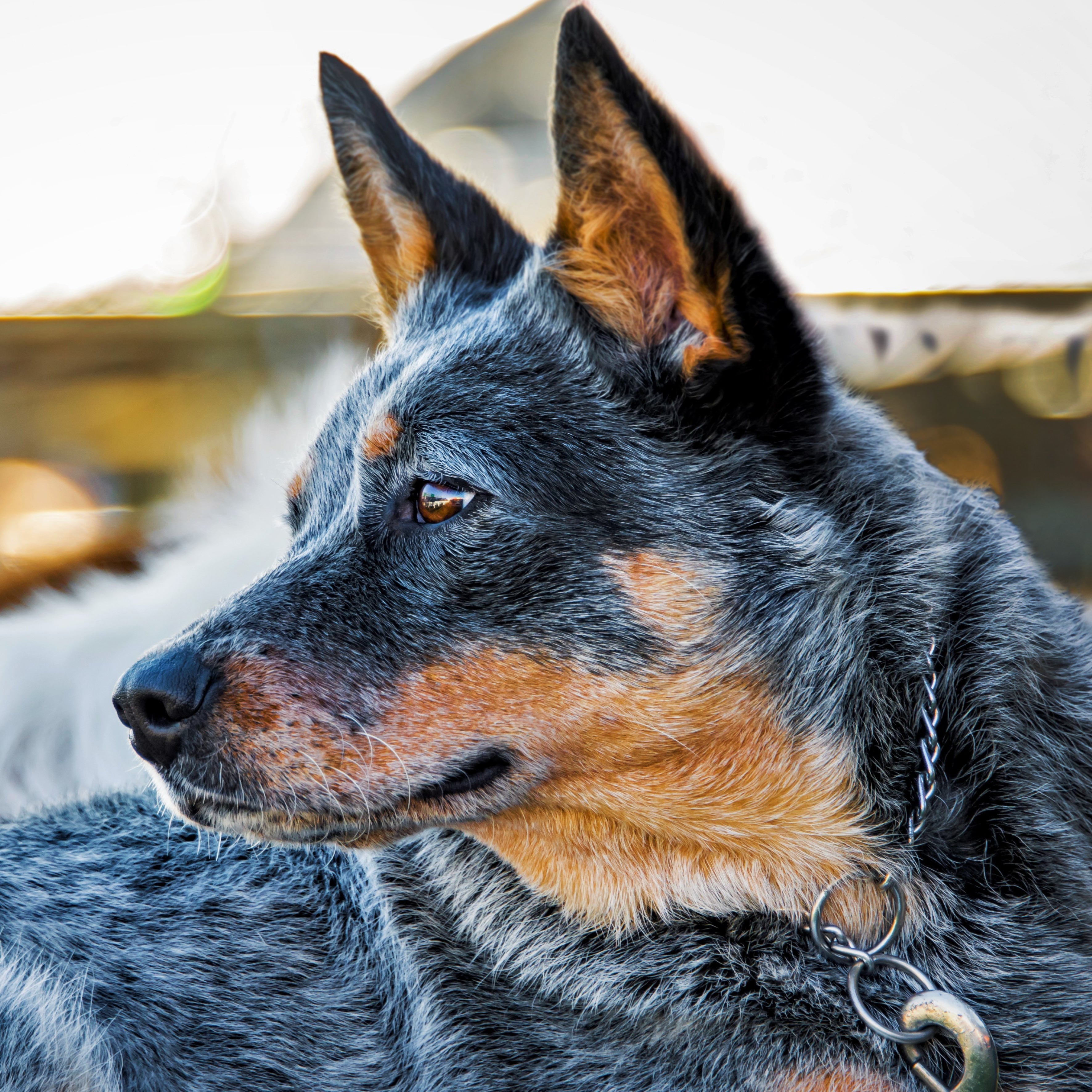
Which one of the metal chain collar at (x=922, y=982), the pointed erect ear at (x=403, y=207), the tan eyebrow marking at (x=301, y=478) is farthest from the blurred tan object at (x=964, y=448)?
the tan eyebrow marking at (x=301, y=478)

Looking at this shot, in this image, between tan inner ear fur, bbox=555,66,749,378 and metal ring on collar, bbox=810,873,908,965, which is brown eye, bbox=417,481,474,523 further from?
metal ring on collar, bbox=810,873,908,965

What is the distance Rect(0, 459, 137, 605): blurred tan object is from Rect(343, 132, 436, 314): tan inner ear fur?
1.71 m

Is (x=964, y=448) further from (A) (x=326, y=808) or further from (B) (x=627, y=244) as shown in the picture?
(A) (x=326, y=808)

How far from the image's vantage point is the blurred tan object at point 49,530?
354 cm

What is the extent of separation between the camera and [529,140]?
3844 mm

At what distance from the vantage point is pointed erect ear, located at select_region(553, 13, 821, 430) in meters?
1.56

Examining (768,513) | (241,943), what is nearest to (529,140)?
(768,513)

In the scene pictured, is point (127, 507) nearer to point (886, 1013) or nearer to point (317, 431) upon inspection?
point (317, 431)

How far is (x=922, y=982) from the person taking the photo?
5.17ft

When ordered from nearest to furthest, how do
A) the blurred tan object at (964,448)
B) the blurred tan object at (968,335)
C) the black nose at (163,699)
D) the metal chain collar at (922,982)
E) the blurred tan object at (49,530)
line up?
the metal chain collar at (922,982)
the black nose at (163,699)
the blurred tan object at (49,530)
the blurred tan object at (968,335)
the blurred tan object at (964,448)

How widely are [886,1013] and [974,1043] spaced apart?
16cm

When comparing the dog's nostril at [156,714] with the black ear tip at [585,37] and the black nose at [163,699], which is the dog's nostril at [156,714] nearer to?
the black nose at [163,699]

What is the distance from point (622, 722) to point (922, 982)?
2.21 feet

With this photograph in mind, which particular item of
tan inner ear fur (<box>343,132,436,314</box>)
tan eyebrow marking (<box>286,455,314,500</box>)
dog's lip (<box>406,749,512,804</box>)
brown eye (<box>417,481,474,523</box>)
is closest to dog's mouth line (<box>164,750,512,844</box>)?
dog's lip (<box>406,749,512,804</box>)
